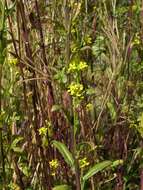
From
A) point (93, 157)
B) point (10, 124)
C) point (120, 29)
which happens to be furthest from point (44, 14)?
point (93, 157)

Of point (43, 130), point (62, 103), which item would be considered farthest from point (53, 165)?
point (62, 103)

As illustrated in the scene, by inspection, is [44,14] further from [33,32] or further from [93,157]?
[93,157]

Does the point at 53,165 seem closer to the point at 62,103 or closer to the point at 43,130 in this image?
the point at 43,130

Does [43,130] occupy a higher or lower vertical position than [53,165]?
higher

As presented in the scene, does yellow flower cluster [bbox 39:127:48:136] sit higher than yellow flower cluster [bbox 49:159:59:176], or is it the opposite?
yellow flower cluster [bbox 39:127:48:136]

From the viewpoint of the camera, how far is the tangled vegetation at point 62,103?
1.82 meters

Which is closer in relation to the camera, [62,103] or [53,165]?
[53,165]

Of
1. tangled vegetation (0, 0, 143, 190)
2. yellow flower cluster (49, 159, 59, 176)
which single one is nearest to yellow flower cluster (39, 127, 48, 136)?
tangled vegetation (0, 0, 143, 190)

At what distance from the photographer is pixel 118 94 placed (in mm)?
2094

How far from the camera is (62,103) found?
1.99m

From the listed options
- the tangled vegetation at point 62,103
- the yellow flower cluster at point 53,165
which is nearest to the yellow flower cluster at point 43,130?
the tangled vegetation at point 62,103

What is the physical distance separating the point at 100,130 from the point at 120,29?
1.56 ft

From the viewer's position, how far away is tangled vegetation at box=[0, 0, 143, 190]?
1819 millimetres

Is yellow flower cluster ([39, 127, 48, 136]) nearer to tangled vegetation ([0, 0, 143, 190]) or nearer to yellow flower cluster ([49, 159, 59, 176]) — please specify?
tangled vegetation ([0, 0, 143, 190])
